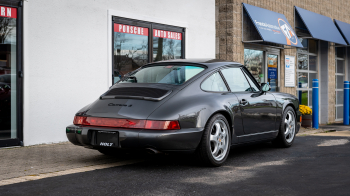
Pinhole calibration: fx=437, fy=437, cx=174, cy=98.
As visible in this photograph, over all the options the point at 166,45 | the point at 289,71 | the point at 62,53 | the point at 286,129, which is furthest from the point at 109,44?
the point at 289,71

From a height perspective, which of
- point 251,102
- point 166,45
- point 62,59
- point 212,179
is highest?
point 166,45

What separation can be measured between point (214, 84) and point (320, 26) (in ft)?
34.2

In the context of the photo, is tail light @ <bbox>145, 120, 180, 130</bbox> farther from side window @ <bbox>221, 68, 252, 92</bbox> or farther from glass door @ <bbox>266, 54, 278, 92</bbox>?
glass door @ <bbox>266, 54, 278, 92</bbox>

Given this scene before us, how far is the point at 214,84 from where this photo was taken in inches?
230

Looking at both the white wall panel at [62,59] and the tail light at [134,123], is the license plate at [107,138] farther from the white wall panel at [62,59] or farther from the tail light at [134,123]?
the white wall panel at [62,59]

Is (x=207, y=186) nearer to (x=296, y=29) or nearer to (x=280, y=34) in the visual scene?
(x=280, y=34)

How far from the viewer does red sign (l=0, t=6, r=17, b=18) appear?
7254 mm

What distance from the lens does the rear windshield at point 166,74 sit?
569cm

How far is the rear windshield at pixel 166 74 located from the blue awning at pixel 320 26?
366 inches

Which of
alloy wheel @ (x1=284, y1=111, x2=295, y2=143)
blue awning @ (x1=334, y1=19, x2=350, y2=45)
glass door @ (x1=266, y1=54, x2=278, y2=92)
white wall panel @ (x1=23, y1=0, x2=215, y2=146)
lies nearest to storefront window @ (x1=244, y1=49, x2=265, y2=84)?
glass door @ (x1=266, y1=54, x2=278, y2=92)

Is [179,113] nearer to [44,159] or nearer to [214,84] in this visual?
[214,84]

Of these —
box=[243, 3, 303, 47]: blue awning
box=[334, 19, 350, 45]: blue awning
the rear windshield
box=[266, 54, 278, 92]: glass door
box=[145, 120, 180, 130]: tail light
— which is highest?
box=[334, 19, 350, 45]: blue awning

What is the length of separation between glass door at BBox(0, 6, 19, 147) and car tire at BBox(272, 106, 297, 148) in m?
4.41

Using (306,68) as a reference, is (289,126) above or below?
below
